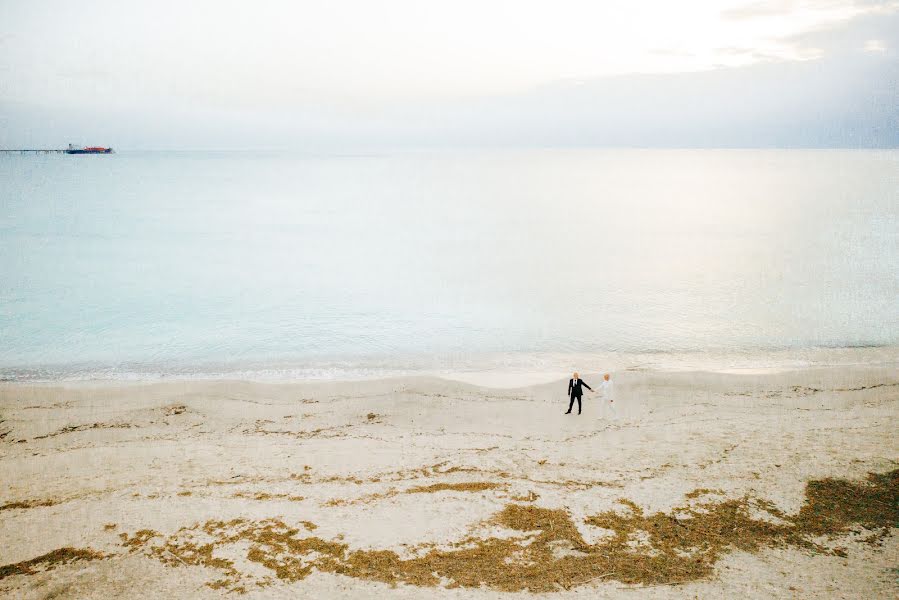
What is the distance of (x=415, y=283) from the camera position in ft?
129

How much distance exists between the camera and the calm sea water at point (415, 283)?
25359 millimetres

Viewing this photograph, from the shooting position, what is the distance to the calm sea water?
25359 millimetres

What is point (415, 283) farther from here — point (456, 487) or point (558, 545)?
point (558, 545)

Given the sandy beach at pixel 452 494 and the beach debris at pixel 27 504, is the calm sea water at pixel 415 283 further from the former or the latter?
the beach debris at pixel 27 504

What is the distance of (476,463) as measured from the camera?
45.0ft

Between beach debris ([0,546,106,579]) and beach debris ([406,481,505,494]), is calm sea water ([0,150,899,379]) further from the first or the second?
beach debris ([0,546,106,579])

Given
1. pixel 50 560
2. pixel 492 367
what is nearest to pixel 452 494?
pixel 50 560

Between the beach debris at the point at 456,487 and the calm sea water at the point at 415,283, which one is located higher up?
the calm sea water at the point at 415,283

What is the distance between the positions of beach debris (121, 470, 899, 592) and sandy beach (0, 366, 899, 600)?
0.04 metres

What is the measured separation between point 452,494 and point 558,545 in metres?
2.76

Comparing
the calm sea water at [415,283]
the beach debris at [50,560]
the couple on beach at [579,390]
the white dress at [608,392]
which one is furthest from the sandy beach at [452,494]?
the calm sea water at [415,283]

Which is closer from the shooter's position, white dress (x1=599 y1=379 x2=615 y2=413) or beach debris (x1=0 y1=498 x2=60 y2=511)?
beach debris (x1=0 y1=498 x2=60 y2=511)

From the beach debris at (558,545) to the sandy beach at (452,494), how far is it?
0.04 m

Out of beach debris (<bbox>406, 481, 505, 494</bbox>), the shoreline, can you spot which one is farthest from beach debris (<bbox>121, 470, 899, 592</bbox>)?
the shoreline
